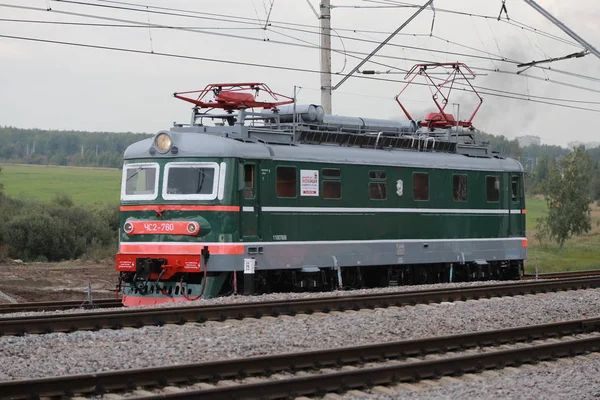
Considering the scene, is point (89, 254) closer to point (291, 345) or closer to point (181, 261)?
point (181, 261)

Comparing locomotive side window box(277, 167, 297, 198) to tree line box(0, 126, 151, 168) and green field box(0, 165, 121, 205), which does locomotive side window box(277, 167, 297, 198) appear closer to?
green field box(0, 165, 121, 205)

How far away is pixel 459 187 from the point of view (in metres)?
23.9

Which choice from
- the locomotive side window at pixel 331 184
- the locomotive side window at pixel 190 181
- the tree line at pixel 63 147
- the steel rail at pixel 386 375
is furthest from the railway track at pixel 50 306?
the tree line at pixel 63 147

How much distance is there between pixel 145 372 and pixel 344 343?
4.02 meters

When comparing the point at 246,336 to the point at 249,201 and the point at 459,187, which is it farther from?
the point at 459,187

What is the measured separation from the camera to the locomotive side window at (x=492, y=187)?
24844 millimetres

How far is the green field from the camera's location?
7731 centimetres

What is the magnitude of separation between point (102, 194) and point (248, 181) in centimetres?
6616

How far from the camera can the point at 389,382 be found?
1106cm

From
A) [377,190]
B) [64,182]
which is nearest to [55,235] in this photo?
[377,190]

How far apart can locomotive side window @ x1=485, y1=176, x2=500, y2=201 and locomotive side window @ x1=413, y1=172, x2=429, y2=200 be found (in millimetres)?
2589

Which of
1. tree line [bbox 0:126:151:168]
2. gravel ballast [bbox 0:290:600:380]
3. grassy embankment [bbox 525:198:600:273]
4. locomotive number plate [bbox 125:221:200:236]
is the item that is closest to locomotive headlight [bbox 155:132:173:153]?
locomotive number plate [bbox 125:221:200:236]

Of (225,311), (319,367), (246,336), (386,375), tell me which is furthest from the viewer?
(225,311)

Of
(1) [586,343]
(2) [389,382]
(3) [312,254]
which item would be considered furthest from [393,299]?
(2) [389,382]
